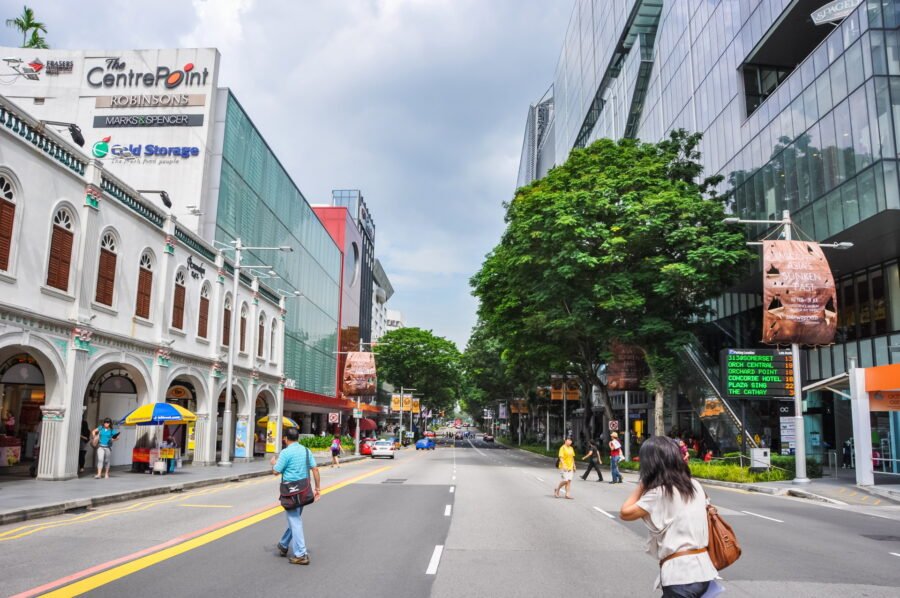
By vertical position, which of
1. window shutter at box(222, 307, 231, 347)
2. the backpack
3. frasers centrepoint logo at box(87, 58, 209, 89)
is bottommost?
the backpack

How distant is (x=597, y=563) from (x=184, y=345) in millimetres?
21723

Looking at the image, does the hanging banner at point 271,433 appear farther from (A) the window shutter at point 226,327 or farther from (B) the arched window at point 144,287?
(B) the arched window at point 144,287

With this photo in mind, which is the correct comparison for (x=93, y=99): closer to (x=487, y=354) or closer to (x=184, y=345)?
(x=184, y=345)

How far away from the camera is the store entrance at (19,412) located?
21.3 m

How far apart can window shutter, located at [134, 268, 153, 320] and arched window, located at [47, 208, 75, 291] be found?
4.01 metres

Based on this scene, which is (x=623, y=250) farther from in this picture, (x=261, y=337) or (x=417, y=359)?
(x=417, y=359)

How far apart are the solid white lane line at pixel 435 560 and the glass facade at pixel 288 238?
28.7 meters

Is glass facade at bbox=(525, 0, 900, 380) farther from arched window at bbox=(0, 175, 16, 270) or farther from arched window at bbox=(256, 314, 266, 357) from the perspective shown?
arched window at bbox=(0, 175, 16, 270)

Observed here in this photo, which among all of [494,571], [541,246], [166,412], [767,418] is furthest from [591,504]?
[767,418]

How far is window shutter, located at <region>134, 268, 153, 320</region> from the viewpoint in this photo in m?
23.4

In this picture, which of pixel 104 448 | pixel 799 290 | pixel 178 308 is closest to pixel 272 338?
pixel 178 308

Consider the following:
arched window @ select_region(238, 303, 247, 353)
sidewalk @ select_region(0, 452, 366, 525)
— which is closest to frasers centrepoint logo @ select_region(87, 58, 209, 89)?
arched window @ select_region(238, 303, 247, 353)

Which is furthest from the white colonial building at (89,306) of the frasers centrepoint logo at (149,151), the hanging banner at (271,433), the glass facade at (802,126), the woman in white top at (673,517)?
the glass facade at (802,126)

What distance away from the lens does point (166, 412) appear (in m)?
21.7
